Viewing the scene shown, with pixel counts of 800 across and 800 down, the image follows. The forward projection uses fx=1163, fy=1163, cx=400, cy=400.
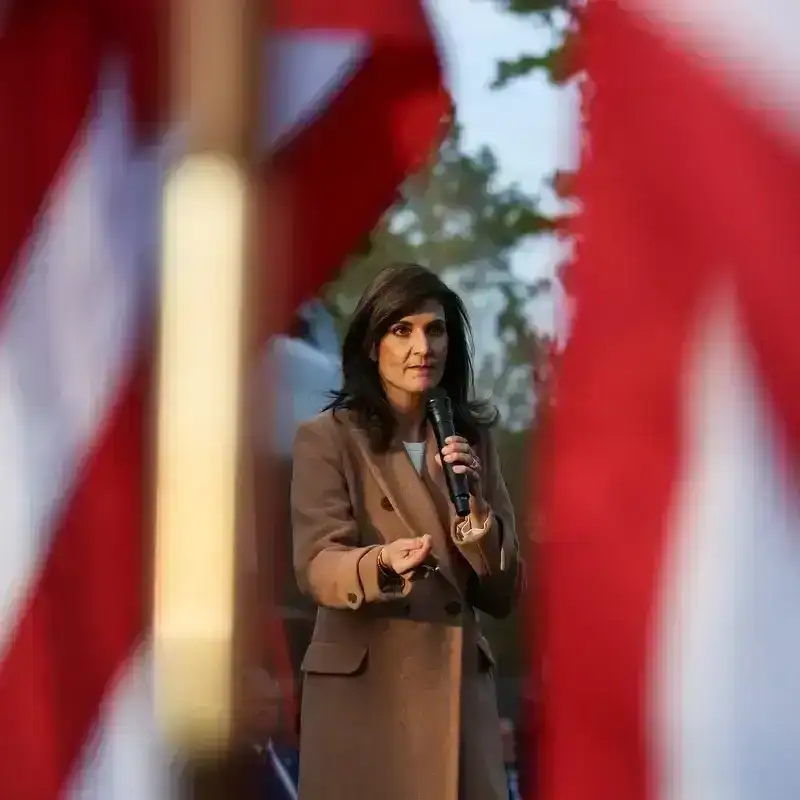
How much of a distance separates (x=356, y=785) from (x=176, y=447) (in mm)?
341

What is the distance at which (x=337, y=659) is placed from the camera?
99cm

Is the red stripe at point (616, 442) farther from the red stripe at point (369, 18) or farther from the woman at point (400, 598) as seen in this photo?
the red stripe at point (369, 18)

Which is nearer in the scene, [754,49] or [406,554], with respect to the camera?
[406,554]

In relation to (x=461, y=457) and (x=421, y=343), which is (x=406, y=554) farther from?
(x=421, y=343)

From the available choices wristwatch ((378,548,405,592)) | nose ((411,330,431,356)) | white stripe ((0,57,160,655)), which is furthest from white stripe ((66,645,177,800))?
nose ((411,330,431,356))

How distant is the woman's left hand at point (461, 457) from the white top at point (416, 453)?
7cm

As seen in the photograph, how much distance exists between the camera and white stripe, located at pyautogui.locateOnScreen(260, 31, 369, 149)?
1088mm

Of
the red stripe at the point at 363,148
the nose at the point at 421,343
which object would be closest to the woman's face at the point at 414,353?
the nose at the point at 421,343

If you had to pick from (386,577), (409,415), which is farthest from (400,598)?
(409,415)

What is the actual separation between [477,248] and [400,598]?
0.34 m

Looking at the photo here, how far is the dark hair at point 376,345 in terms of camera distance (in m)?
1.01

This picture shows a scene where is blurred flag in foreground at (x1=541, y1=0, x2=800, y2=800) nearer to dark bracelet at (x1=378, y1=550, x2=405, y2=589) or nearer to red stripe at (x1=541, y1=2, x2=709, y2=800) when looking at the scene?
red stripe at (x1=541, y1=2, x2=709, y2=800)

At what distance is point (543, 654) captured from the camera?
1.06 metres

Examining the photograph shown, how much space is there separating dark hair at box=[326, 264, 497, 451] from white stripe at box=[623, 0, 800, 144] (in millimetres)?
317
